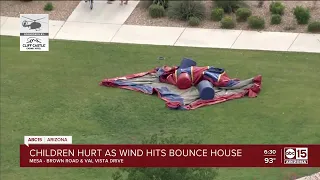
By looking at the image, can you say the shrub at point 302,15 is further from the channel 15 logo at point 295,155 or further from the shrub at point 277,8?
the channel 15 logo at point 295,155

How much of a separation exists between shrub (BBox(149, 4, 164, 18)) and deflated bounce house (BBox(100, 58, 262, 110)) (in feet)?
13.6

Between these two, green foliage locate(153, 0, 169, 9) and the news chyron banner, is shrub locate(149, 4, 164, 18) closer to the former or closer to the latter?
green foliage locate(153, 0, 169, 9)

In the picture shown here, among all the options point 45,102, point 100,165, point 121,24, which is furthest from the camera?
point 121,24

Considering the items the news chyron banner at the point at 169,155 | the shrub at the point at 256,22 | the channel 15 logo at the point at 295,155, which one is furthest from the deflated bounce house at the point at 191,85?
the channel 15 logo at the point at 295,155

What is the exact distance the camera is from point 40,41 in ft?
85.9

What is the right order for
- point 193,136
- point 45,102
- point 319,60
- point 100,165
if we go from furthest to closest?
point 319,60
point 45,102
point 193,136
point 100,165

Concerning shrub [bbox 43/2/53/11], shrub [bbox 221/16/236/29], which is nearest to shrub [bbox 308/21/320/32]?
shrub [bbox 221/16/236/29]

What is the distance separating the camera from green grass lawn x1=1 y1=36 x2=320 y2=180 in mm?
20672

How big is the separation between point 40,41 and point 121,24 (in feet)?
9.14

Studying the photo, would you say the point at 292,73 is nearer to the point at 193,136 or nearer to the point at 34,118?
the point at 193,136

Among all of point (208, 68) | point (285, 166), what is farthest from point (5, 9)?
point (285, 166)

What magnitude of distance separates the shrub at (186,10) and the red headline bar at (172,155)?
857 cm

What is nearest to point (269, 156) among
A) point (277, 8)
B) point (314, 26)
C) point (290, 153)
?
point (290, 153)

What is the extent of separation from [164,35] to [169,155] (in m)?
11.0
